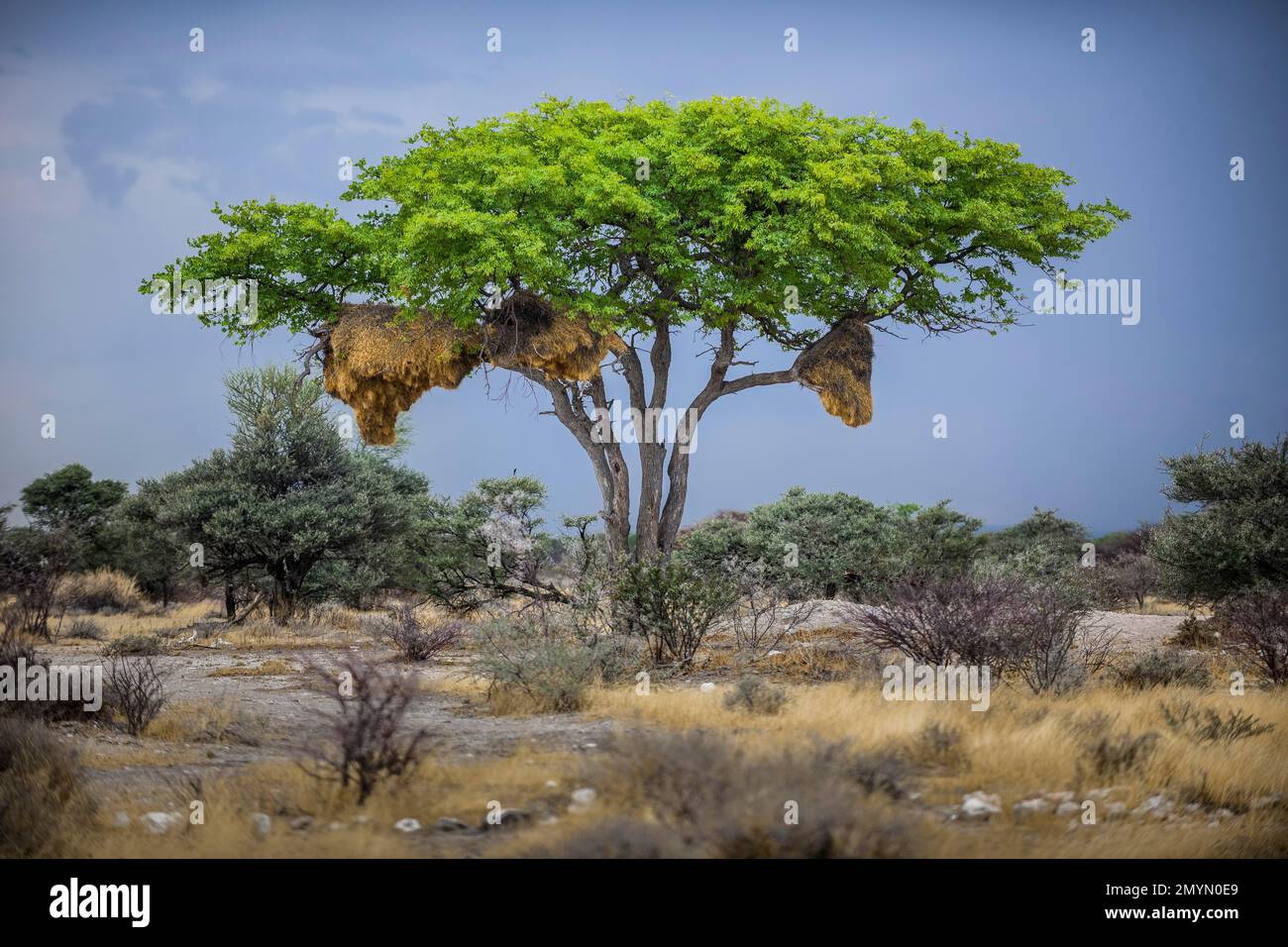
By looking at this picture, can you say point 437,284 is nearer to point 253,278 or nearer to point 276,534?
point 253,278

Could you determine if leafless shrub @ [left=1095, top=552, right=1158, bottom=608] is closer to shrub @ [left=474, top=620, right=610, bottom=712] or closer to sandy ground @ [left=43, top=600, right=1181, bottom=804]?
sandy ground @ [left=43, top=600, right=1181, bottom=804]

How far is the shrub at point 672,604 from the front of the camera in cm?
1484

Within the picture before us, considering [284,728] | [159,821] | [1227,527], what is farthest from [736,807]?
[1227,527]

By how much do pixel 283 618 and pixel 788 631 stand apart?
12.3m

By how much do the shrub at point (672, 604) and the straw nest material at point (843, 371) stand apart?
25.1 ft

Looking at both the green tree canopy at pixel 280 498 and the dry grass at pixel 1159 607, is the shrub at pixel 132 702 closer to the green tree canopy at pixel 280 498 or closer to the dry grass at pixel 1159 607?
the green tree canopy at pixel 280 498

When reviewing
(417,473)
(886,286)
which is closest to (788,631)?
(886,286)

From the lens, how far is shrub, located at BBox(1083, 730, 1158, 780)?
7.98 metres

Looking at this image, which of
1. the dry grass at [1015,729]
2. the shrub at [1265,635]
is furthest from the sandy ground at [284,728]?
the shrub at [1265,635]

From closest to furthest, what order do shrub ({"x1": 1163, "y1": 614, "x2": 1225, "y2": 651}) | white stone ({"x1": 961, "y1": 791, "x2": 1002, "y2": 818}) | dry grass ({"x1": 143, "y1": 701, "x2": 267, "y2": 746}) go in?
white stone ({"x1": 961, "y1": 791, "x2": 1002, "y2": 818})
dry grass ({"x1": 143, "y1": 701, "x2": 267, "y2": 746})
shrub ({"x1": 1163, "y1": 614, "x2": 1225, "y2": 651})

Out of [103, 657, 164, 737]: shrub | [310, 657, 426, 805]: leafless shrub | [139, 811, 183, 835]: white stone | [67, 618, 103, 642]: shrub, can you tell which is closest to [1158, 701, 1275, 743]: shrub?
[310, 657, 426, 805]: leafless shrub

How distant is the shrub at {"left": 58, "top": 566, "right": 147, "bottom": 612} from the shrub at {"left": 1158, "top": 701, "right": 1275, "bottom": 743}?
27.3 metres

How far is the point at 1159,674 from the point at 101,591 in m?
29.1
